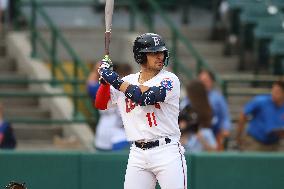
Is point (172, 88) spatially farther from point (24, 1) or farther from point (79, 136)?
point (24, 1)

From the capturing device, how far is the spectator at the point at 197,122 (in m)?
12.1

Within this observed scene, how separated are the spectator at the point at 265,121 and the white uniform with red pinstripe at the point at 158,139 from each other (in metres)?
4.07

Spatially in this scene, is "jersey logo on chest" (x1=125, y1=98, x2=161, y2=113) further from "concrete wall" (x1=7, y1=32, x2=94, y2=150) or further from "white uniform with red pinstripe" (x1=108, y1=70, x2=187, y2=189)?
"concrete wall" (x1=7, y1=32, x2=94, y2=150)

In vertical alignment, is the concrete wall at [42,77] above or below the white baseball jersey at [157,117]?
below

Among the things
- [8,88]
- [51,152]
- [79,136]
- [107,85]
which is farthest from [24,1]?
[107,85]

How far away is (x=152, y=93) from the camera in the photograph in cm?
864

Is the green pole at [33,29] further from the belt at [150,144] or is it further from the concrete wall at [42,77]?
the belt at [150,144]

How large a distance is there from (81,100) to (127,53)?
1221 mm

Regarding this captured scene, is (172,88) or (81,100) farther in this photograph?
(81,100)

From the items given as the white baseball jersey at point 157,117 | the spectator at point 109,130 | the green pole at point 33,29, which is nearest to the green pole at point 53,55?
the green pole at point 33,29

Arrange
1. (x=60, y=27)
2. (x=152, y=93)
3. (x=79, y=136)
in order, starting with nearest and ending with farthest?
(x=152, y=93) < (x=79, y=136) < (x=60, y=27)

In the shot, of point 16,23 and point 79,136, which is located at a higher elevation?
point 16,23

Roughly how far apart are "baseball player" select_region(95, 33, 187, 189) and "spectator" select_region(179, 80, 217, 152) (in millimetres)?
3032

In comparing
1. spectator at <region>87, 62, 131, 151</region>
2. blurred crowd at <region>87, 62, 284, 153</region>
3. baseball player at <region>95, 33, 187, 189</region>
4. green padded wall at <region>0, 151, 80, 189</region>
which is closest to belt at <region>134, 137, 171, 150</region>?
baseball player at <region>95, 33, 187, 189</region>
